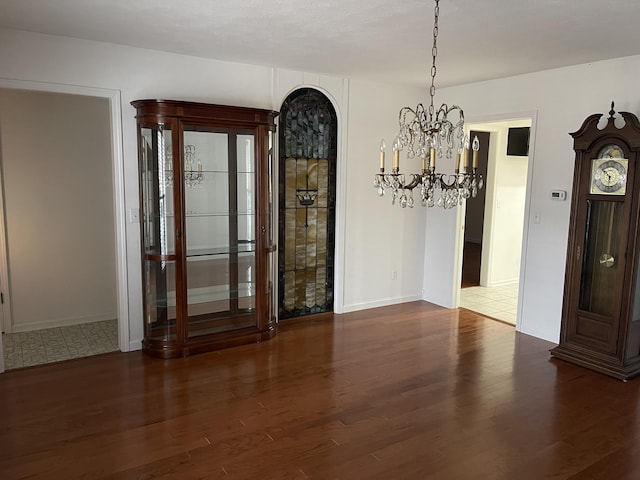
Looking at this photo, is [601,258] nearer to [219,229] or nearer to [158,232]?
[219,229]

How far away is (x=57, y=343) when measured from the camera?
4.32 metres

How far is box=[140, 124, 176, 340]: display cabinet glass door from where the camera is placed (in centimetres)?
393

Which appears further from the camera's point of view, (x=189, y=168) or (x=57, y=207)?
(x=57, y=207)

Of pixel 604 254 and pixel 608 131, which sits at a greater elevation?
pixel 608 131

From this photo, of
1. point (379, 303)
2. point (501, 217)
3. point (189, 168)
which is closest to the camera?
point (189, 168)

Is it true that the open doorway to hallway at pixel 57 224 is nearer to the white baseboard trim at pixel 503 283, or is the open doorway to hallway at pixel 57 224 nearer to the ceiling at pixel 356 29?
the ceiling at pixel 356 29

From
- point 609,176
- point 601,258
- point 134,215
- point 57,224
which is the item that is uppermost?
point 609,176

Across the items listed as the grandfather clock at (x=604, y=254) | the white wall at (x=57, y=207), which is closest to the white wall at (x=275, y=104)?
the white wall at (x=57, y=207)

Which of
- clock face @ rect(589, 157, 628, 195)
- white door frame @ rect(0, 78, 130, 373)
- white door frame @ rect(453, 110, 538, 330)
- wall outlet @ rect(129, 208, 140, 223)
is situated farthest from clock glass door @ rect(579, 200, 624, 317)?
white door frame @ rect(0, 78, 130, 373)

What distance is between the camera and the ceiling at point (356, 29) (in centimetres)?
→ 283

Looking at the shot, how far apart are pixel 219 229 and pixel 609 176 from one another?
3.24 meters

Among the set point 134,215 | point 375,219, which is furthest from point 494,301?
point 134,215

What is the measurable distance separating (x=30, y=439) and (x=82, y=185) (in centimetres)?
268

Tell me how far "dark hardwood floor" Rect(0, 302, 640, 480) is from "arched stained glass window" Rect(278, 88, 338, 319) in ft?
2.68
